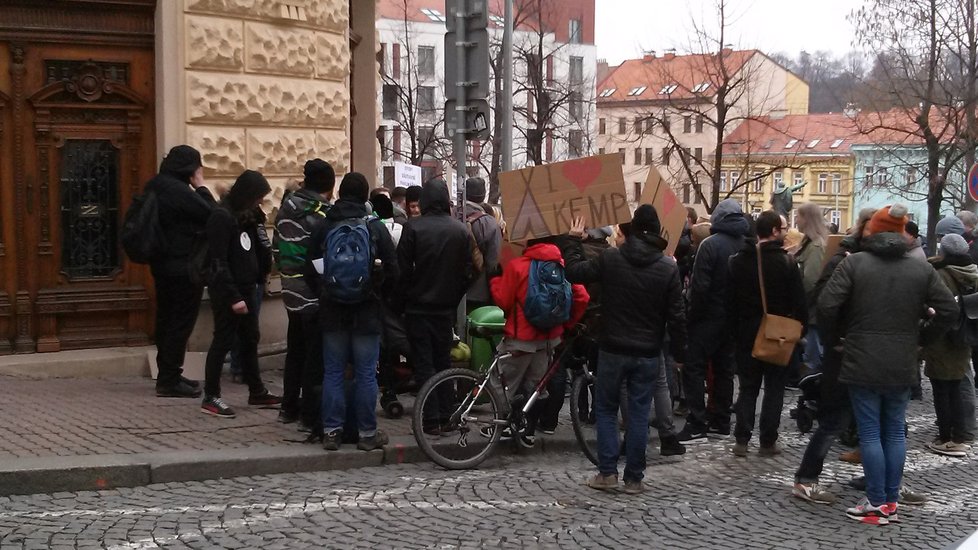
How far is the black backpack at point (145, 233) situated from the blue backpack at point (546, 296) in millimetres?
3160

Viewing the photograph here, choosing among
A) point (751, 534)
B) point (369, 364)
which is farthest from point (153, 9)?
point (751, 534)

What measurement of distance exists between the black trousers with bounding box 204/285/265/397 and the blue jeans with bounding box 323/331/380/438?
3.70 ft

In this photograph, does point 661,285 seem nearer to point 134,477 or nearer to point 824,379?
point 824,379

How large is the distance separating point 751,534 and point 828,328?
Answer: 4.62 feet

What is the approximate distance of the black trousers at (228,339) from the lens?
8.89 metres

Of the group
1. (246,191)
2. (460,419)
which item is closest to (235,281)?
(246,191)

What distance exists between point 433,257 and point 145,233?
2458mm

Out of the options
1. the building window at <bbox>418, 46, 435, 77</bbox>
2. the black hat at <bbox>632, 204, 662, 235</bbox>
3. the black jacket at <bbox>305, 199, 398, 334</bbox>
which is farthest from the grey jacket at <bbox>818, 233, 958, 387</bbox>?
the building window at <bbox>418, 46, 435, 77</bbox>

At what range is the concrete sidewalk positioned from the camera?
23.7 ft

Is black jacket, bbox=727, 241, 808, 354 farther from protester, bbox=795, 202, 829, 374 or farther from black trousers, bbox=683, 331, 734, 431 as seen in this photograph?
protester, bbox=795, 202, 829, 374

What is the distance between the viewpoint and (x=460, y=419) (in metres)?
8.14

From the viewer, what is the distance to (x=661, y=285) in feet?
24.5

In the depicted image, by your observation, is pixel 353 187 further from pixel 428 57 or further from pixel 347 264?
pixel 428 57

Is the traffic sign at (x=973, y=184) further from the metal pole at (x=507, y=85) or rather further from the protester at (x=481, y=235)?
the protester at (x=481, y=235)
